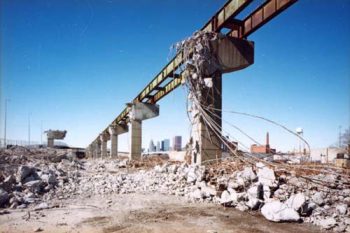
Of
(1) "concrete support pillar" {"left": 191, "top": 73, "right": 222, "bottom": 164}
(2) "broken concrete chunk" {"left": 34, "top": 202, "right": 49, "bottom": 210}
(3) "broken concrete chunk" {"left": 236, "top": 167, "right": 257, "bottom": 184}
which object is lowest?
(2) "broken concrete chunk" {"left": 34, "top": 202, "right": 49, "bottom": 210}

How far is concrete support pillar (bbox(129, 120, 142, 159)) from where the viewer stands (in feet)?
69.1

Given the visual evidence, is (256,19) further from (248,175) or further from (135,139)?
(135,139)

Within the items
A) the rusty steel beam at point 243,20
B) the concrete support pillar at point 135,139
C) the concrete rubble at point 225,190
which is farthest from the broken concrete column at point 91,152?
the rusty steel beam at point 243,20

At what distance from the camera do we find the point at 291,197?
4.82 m

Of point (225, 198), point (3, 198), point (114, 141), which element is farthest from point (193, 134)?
point (114, 141)

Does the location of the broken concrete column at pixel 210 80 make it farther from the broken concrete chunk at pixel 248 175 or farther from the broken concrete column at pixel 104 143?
the broken concrete column at pixel 104 143

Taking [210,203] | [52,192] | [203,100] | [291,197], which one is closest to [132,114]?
[203,100]

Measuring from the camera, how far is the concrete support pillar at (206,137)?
334 inches

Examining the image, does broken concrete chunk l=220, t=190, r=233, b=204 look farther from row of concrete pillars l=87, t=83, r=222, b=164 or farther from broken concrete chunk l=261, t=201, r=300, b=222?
row of concrete pillars l=87, t=83, r=222, b=164

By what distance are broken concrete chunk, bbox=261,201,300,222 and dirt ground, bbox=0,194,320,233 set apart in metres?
0.10

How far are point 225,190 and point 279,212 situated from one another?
1634 mm

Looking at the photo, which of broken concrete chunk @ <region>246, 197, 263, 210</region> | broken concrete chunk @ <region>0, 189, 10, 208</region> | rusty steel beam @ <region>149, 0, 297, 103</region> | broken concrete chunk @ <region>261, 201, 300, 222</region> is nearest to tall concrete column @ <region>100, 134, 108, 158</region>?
rusty steel beam @ <region>149, 0, 297, 103</region>

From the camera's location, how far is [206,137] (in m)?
8.54

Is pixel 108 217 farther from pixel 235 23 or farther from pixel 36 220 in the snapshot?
pixel 235 23
